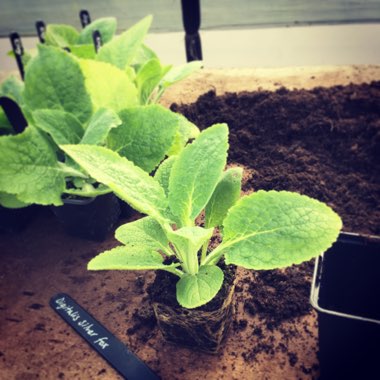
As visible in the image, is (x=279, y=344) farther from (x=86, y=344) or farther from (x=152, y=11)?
(x=152, y=11)

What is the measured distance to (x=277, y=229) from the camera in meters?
0.65

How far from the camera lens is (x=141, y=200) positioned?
2.17 feet

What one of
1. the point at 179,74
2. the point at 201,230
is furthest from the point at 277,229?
the point at 179,74

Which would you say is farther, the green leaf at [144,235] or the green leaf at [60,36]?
the green leaf at [60,36]

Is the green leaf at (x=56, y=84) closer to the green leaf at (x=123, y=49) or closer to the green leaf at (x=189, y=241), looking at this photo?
the green leaf at (x=123, y=49)

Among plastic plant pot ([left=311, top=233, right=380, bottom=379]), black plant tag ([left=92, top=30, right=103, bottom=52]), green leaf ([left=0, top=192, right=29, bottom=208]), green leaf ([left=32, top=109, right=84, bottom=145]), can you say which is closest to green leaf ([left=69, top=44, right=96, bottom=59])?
black plant tag ([left=92, top=30, right=103, bottom=52])

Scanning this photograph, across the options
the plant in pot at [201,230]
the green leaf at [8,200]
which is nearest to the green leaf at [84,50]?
the green leaf at [8,200]

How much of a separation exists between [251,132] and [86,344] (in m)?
0.77

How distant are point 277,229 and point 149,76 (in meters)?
0.65

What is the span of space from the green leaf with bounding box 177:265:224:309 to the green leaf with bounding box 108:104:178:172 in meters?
0.29

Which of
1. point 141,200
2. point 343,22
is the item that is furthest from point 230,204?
point 343,22

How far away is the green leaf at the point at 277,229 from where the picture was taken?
A: 613mm

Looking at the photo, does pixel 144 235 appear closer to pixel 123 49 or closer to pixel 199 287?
pixel 199 287

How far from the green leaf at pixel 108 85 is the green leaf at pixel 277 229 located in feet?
1.54
